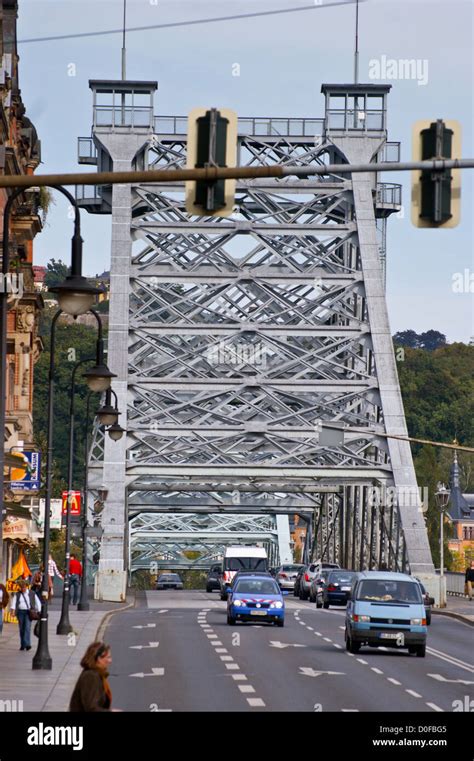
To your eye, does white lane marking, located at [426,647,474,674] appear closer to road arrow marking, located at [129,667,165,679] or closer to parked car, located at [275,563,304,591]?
road arrow marking, located at [129,667,165,679]

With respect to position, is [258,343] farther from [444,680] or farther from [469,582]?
[444,680]

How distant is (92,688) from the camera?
618 inches

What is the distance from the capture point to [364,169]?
1745cm

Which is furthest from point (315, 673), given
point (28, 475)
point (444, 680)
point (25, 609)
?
point (28, 475)

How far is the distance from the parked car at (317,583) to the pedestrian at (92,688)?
5174 cm

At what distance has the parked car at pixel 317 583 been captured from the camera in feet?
226

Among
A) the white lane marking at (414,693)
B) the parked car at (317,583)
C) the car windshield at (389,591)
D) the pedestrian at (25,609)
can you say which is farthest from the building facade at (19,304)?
the white lane marking at (414,693)

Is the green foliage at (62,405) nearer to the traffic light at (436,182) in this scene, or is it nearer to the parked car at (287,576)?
the parked car at (287,576)

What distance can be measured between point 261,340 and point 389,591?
46.8 metres

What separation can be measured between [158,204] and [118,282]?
20.4 feet

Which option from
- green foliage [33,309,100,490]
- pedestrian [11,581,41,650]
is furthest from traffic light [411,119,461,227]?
green foliage [33,309,100,490]

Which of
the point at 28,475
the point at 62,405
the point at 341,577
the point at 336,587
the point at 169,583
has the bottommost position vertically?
the point at 169,583

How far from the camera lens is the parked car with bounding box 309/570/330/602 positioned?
68.8m
